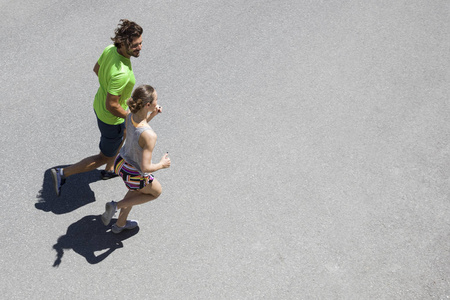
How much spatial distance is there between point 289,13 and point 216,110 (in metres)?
2.51

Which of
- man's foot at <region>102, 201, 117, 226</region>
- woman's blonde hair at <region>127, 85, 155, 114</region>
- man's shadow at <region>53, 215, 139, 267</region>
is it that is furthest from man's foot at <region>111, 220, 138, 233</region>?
woman's blonde hair at <region>127, 85, 155, 114</region>

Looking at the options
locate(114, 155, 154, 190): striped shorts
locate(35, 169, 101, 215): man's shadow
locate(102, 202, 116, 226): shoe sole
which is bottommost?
locate(35, 169, 101, 215): man's shadow

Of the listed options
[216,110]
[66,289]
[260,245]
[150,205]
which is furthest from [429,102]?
[66,289]

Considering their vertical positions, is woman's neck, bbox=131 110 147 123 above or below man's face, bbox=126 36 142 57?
below

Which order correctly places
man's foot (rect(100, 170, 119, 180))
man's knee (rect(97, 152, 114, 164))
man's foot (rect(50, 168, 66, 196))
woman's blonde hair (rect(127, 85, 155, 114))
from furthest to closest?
man's foot (rect(100, 170, 119, 180)), man's knee (rect(97, 152, 114, 164)), man's foot (rect(50, 168, 66, 196)), woman's blonde hair (rect(127, 85, 155, 114))

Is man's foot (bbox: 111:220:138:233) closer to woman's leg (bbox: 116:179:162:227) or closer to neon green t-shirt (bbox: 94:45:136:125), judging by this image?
woman's leg (bbox: 116:179:162:227)

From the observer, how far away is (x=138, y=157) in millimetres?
4516

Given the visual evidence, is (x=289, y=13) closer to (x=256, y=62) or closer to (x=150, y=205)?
(x=256, y=62)

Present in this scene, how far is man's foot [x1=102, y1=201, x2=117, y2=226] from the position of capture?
16.0 ft

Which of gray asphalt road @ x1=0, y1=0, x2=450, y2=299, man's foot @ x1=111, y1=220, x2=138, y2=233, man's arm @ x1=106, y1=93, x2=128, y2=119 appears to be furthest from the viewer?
man's foot @ x1=111, y1=220, x2=138, y2=233

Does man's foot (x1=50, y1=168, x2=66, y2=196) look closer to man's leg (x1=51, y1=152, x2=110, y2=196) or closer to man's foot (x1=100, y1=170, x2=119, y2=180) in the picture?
man's leg (x1=51, y1=152, x2=110, y2=196)

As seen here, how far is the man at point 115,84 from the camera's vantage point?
185 inches

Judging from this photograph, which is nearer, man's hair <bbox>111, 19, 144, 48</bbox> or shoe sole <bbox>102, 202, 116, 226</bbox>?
man's hair <bbox>111, 19, 144, 48</bbox>

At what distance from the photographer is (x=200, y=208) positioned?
18.0 feet
